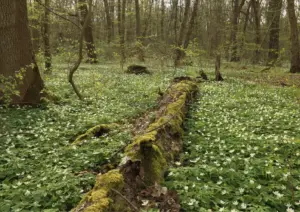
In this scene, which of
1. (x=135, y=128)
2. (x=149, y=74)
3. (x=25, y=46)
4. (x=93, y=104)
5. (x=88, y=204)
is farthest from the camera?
(x=149, y=74)

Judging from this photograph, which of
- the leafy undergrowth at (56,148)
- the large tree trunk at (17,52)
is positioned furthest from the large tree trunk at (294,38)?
the large tree trunk at (17,52)

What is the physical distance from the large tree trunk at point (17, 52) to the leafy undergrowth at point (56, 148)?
70 cm

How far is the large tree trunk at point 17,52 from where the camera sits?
9625 millimetres

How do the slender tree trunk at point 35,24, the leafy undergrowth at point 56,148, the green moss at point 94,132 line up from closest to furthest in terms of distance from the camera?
the leafy undergrowth at point 56,148 < the green moss at point 94,132 < the slender tree trunk at point 35,24

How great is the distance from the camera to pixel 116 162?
18.8 feet

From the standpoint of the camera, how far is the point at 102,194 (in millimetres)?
3684

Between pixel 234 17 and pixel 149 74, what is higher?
pixel 234 17

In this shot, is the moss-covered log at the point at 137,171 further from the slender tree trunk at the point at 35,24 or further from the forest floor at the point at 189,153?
the slender tree trunk at the point at 35,24

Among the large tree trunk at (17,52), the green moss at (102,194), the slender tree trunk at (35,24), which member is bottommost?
the green moss at (102,194)

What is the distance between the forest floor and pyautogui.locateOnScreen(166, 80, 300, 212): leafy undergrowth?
0.02 metres

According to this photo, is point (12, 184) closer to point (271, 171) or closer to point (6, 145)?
point (6, 145)

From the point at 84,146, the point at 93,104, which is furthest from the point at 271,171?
the point at 93,104

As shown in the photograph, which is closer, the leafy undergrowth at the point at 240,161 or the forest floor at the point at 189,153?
the leafy undergrowth at the point at 240,161

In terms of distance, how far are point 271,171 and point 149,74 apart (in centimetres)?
1687
